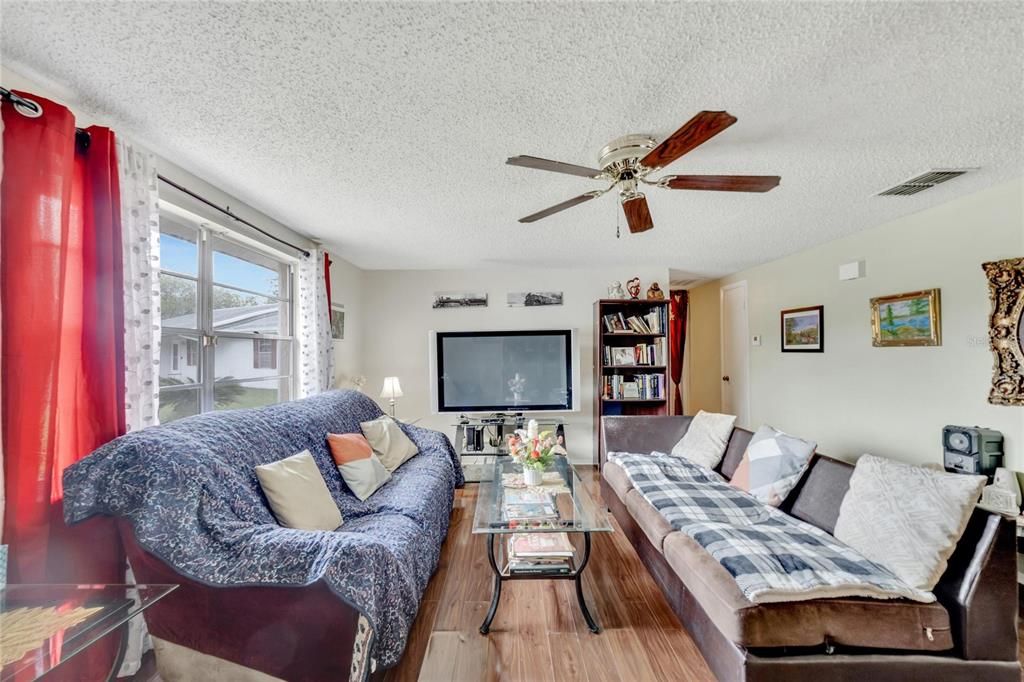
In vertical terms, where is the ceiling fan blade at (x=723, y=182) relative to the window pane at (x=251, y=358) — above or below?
above

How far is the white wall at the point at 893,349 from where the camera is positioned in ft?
7.80

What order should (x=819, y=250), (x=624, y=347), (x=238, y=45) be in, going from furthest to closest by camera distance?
(x=624, y=347) < (x=819, y=250) < (x=238, y=45)

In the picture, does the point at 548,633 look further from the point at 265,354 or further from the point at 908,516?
the point at 265,354

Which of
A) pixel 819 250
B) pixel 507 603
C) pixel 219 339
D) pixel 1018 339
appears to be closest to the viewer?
pixel 507 603

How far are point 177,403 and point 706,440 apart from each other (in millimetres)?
3466

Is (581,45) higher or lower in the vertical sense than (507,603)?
higher

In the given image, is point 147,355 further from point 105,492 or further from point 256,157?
point 256,157

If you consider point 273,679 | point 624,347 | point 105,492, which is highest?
point 624,347

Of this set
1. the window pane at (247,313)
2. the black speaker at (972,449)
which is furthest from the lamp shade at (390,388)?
the black speaker at (972,449)

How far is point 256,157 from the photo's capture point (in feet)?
6.31

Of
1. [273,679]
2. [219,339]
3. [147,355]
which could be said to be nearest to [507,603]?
[273,679]

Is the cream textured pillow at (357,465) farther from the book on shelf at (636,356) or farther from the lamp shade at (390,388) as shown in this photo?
the book on shelf at (636,356)

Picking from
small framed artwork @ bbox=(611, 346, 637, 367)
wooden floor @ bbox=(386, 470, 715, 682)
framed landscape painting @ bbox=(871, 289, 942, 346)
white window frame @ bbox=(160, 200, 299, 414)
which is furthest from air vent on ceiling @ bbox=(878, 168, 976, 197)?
white window frame @ bbox=(160, 200, 299, 414)

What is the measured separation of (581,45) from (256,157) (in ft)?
5.24
